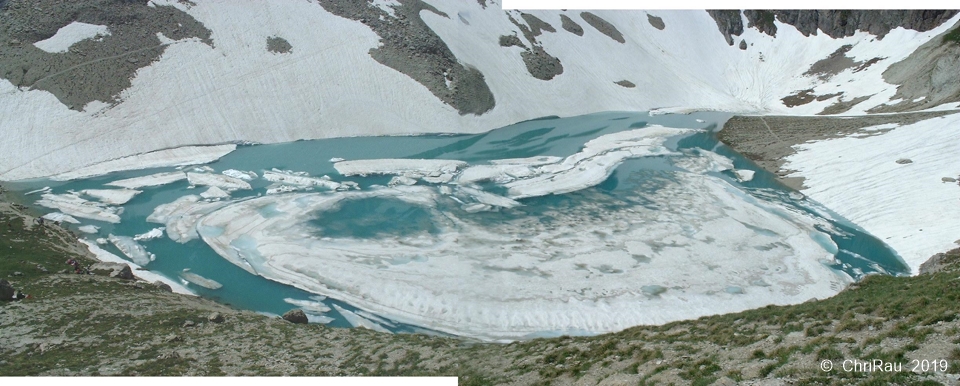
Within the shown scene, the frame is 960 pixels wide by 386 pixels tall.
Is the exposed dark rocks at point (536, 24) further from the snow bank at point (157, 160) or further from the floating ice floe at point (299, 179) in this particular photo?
the floating ice floe at point (299, 179)

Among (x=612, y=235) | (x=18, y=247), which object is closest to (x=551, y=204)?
(x=612, y=235)

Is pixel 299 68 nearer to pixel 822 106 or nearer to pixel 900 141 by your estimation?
pixel 900 141

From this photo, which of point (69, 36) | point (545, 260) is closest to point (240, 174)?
point (545, 260)

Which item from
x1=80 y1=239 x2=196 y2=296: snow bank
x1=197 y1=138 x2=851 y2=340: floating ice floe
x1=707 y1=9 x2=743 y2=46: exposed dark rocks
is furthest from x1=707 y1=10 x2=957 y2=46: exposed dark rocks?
x1=80 y1=239 x2=196 y2=296: snow bank

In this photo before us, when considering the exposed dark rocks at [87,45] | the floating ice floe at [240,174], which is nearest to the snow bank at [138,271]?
the floating ice floe at [240,174]

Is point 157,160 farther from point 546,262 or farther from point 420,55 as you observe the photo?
point 546,262

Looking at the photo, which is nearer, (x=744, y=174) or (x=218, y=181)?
(x=218, y=181)
